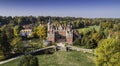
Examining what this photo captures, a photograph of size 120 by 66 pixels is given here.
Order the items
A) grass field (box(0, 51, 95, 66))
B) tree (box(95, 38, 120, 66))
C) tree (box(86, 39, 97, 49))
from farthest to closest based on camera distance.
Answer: tree (box(86, 39, 97, 49))
grass field (box(0, 51, 95, 66))
tree (box(95, 38, 120, 66))

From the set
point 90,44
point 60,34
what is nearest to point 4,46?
point 90,44

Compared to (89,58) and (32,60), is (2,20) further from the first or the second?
(32,60)

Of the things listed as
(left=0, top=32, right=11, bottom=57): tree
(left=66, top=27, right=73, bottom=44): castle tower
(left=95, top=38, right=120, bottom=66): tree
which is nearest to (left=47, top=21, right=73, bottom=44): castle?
→ (left=66, top=27, right=73, bottom=44): castle tower

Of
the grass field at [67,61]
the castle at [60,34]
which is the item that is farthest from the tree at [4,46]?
the castle at [60,34]

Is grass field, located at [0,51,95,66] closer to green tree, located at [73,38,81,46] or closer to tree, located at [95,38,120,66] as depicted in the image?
tree, located at [95,38,120,66]

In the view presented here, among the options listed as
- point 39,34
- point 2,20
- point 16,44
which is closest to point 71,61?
point 16,44

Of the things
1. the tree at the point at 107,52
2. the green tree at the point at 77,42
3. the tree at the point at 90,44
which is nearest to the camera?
the tree at the point at 107,52

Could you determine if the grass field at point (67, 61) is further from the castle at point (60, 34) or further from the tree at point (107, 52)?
the castle at point (60, 34)

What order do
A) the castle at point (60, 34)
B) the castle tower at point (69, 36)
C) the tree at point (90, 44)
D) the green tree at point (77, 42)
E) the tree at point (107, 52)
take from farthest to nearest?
1. the castle at point (60, 34)
2. the castle tower at point (69, 36)
3. the green tree at point (77, 42)
4. the tree at point (90, 44)
5. the tree at point (107, 52)

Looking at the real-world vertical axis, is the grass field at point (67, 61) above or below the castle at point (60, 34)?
below
